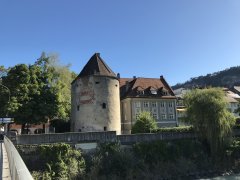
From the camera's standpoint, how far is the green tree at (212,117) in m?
36.1

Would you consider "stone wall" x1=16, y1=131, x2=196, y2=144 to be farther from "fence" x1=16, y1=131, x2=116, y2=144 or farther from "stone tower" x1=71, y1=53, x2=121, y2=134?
"stone tower" x1=71, y1=53, x2=121, y2=134

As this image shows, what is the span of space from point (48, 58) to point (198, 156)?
2939 cm

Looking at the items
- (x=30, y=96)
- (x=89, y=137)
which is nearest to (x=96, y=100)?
(x=30, y=96)

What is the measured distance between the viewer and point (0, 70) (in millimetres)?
44844

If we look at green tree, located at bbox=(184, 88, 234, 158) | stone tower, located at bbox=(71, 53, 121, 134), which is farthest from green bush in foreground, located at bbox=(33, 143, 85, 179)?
green tree, located at bbox=(184, 88, 234, 158)

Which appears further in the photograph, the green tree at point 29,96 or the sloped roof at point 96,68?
the sloped roof at point 96,68

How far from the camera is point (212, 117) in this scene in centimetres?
3616

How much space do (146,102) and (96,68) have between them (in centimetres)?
1315

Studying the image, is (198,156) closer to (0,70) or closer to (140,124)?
(140,124)

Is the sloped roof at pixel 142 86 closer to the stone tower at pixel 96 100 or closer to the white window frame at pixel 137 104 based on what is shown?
the white window frame at pixel 137 104

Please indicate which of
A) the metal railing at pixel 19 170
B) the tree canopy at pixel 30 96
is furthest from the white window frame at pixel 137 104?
the metal railing at pixel 19 170

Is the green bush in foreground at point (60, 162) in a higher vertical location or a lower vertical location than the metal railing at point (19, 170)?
lower

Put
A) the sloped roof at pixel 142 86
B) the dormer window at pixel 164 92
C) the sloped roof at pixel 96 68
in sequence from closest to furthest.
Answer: the sloped roof at pixel 96 68 < the sloped roof at pixel 142 86 < the dormer window at pixel 164 92

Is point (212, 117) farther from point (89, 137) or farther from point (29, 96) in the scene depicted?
point (29, 96)
